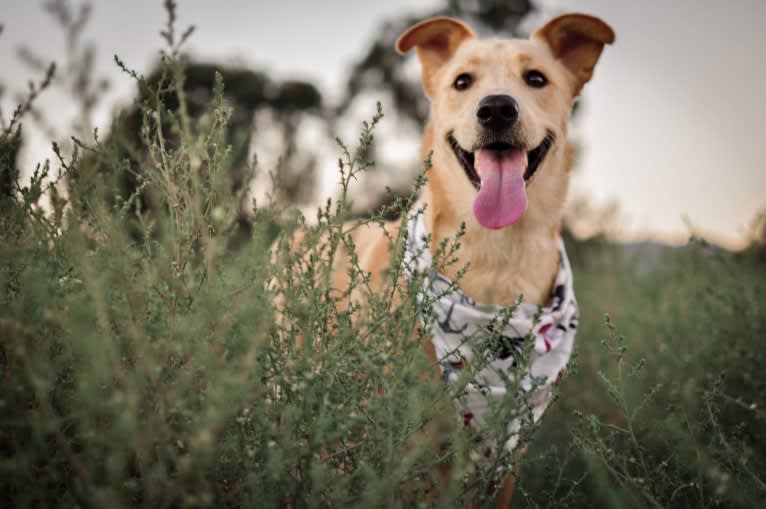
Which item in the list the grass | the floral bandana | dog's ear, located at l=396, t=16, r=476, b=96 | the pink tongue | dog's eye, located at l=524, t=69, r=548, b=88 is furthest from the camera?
dog's ear, located at l=396, t=16, r=476, b=96

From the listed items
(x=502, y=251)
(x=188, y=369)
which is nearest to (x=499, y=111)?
(x=502, y=251)

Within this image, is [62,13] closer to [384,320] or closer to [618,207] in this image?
[384,320]

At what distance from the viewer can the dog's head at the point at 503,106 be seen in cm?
261

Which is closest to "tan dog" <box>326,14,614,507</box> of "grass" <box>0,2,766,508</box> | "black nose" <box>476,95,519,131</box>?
"black nose" <box>476,95,519,131</box>

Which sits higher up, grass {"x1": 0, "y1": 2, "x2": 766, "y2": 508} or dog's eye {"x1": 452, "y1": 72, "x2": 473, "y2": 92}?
dog's eye {"x1": 452, "y1": 72, "x2": 473, "y2": 92}

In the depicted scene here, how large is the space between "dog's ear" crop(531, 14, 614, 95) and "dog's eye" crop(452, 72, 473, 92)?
55 centimetres

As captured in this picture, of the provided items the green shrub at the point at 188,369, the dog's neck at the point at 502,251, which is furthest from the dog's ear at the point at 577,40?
the green shrub at the point at 188,369

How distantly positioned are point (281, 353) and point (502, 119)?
5.48ft

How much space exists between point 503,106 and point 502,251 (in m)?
0.73

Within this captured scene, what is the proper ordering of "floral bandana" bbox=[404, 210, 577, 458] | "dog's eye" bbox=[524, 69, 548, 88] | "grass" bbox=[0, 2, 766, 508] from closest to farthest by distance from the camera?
"grass" bbox=[0, 2, 766, 508] → "floral bandana" bbox=[404, 210, 577, 458] → "dog's eye" bbox=[524, 69, 548, 88]

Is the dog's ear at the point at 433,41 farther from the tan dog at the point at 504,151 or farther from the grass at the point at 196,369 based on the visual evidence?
the grass at the point at 196,369

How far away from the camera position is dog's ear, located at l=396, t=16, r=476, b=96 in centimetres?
307

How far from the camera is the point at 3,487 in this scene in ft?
4.00

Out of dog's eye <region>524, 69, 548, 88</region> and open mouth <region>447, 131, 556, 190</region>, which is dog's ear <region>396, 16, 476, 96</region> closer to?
dog's eye <region>524, 69, 548, 88</region>
